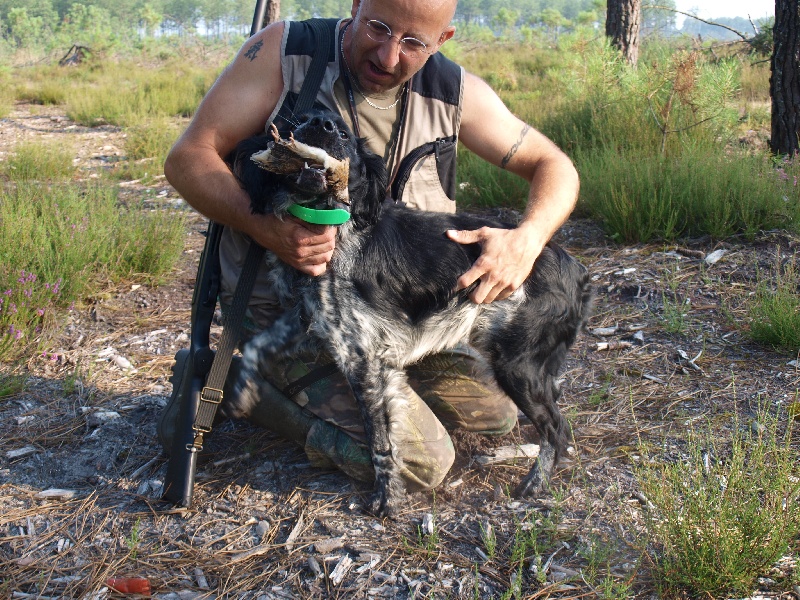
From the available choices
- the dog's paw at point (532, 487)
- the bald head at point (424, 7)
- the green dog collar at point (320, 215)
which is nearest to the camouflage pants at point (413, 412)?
the dog's paw at point (532, 487)

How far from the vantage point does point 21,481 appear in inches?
101

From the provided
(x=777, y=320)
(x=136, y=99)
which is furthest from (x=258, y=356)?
(x=136, y=99)

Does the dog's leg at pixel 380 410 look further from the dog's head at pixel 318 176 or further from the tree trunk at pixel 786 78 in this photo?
the tree trunk at pixel 786 78

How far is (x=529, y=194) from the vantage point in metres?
2.79

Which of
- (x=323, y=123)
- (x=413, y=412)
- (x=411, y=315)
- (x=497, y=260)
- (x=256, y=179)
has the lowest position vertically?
(x=413, y=412)

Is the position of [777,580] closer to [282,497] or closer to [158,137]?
[282,497]

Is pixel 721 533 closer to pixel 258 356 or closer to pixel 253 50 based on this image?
pixel 258 356

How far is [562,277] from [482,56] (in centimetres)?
1837

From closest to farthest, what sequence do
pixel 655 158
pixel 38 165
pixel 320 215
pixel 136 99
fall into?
pixel 320 215
pixel 655 158
pixel 38 165
pixel 136 99

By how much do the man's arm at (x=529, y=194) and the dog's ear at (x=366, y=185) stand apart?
0.31m

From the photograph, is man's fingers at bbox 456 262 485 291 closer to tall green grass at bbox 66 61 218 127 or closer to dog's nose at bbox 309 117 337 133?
dog's nose at bbox 309 117 337 133

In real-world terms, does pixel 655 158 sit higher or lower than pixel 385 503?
higher

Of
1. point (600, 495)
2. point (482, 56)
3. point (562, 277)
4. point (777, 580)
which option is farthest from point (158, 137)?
point (482, 56)

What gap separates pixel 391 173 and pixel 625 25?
6.66m
